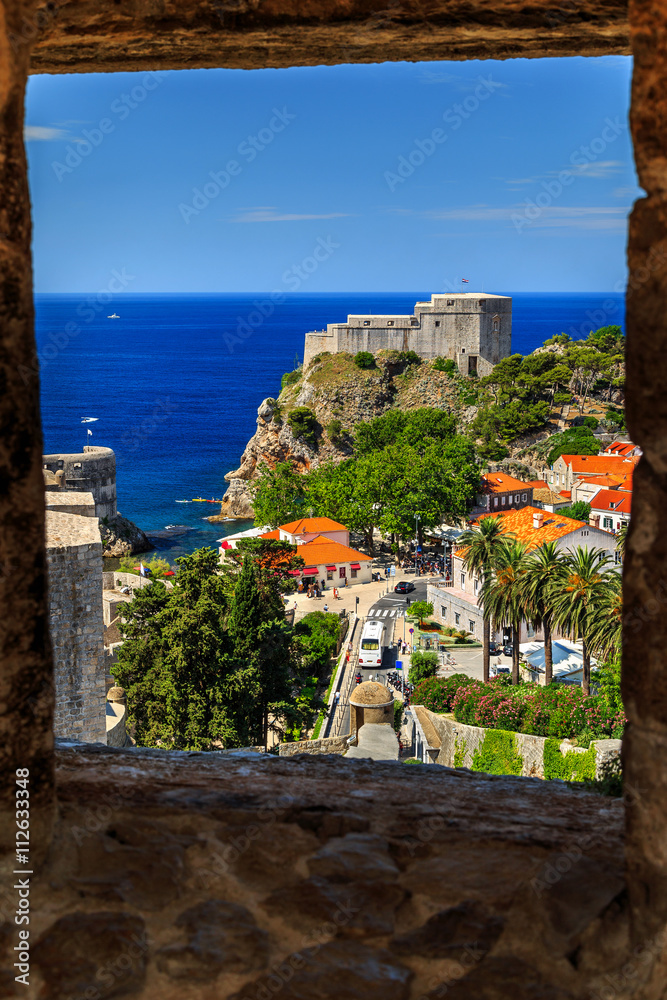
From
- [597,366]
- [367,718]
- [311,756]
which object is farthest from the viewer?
[597,366]

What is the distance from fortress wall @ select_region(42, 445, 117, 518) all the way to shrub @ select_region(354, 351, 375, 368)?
28741mm

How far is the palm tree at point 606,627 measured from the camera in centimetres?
2080

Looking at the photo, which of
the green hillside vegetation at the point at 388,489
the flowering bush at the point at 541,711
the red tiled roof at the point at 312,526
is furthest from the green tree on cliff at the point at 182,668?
the green hillside vegetation at the point at 388,489

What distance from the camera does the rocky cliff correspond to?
2544 inches

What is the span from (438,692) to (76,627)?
1255cm

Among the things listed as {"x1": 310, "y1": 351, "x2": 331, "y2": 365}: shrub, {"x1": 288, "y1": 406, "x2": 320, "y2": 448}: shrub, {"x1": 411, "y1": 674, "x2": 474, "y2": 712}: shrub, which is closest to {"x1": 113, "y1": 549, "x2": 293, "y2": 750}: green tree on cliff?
{"x1": 411, "y1": 674, "x2": 474, "y2": 712}: shrub

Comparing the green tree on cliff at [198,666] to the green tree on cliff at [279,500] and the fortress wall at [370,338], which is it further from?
the fortress wall at [370,338]

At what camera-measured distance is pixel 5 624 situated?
212cm

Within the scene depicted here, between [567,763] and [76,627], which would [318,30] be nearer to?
[76,627]

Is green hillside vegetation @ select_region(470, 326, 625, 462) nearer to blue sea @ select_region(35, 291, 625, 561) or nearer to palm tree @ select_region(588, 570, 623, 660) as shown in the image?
blue sea @ select_region(35, 291, 625, 561)

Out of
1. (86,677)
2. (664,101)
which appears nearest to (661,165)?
(664,101)

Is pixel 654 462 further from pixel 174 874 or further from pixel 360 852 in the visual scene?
pixel 174 874

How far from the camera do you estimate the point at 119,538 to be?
163ft

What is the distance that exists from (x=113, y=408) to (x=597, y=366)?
56.2 m
